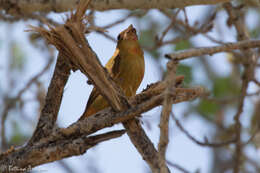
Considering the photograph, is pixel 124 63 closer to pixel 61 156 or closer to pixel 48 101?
pixel 48 101

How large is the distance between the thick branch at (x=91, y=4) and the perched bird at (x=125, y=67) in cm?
49

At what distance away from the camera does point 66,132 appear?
271cm

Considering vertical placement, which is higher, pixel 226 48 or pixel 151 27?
pixel 151 27

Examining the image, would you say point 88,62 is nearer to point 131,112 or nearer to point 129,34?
point 131,112

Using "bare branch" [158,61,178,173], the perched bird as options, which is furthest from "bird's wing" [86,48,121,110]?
"bare branch" [158,61,178,173]

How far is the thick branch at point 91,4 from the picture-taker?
12.0 feet

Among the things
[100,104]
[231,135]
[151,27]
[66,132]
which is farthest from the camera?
[151,27]

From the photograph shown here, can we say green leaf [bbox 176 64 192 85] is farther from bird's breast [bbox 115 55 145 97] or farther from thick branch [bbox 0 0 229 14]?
thick branch [bbox 0 0 229 14]

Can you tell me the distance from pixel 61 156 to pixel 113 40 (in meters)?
2.28

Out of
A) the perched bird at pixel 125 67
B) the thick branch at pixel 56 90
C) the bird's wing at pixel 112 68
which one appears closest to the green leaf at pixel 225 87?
the perched bird at pixel 125 67

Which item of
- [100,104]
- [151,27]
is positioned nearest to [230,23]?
[100,104]

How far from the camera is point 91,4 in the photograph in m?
3.86

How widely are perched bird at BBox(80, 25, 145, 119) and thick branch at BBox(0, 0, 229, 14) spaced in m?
0.49

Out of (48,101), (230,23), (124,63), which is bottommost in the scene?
(48,101)
